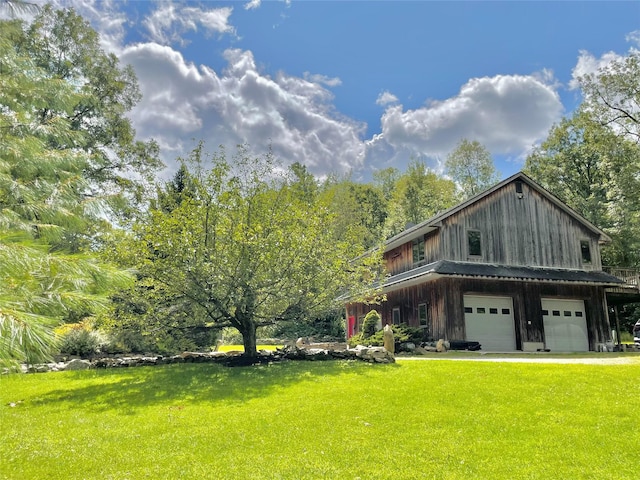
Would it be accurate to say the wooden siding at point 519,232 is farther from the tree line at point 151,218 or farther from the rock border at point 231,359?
the rock border at point 231,359

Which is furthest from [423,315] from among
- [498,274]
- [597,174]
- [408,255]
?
[597,174]

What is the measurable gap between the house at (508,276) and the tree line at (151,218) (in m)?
5.23

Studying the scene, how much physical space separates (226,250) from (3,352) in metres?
10.1

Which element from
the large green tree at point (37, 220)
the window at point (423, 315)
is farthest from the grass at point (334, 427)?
the window at point (423, 315)

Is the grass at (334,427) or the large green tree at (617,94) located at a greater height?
the large green tree at (617,94)

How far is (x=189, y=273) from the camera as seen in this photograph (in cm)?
1210

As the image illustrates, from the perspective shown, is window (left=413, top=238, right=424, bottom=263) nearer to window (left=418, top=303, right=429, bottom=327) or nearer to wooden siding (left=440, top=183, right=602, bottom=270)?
wooden siding (left=440, top=183, right=602, bottom=270)

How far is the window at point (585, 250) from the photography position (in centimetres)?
2358

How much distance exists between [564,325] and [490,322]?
435cm

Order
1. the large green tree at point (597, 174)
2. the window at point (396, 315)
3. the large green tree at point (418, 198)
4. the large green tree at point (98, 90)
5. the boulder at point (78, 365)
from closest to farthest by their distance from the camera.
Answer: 1. the boulder at point (78, 365)
2. the window at point (396, 315)
3. the large green tree at point (98, 90)
4. the large green tree at point (597, 174)
5. the large green tree at point (418, 198)

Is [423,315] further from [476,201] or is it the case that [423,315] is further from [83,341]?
[83,341]

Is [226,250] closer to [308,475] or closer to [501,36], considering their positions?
[308,475]

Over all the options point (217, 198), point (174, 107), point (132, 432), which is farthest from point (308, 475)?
point (174, 107)

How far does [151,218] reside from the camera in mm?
14156
